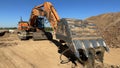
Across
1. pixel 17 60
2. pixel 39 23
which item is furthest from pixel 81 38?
pixel 39 23

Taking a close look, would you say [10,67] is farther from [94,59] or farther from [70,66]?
[94,59]

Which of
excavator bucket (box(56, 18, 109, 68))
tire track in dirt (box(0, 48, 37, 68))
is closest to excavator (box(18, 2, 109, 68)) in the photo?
excavator bucket (box(56, 18, 109, 68))

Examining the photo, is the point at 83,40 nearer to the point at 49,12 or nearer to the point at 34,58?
the point at 34,58

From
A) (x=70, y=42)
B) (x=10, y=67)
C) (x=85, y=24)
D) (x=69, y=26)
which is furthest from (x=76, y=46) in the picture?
(x=10, y=67)

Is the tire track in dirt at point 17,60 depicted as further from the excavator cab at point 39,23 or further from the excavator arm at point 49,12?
the excavator cab at point 39,23

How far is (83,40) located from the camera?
9.07 metres

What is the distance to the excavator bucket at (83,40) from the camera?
857cm

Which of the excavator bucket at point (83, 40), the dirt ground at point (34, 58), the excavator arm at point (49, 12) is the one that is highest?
the excavator arm at point (49, 12)

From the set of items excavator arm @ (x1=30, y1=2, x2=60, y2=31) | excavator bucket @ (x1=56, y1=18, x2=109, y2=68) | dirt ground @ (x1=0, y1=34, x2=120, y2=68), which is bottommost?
dirt ground @ (x1=0, y1=34, x2=120, y2=68)

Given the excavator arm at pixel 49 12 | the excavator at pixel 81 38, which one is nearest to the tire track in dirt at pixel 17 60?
the excavator at pixel 81 38

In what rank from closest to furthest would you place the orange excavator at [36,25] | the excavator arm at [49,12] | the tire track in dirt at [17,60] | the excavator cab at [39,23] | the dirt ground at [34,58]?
the tire track in dirt at [17,60] < the dirt ground at [34,58] < the excavator arm at [49,12] < the orange excavator at [36,25] < the excavator cab at [39,23]

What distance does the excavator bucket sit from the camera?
28.1 ft

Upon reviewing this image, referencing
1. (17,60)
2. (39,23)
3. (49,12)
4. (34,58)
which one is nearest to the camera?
(17,60)

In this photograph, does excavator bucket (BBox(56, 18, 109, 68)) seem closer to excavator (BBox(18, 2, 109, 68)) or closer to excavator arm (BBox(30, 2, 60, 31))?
excavator (BBox(18, 2, 109, 68))
